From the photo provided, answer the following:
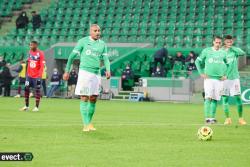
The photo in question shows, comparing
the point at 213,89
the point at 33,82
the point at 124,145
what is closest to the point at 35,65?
the point at 33,82

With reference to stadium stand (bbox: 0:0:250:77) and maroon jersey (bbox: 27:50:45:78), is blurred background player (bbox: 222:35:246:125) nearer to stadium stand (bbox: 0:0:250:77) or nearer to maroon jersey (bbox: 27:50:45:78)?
maroon jersey (bbox: 27:50:45:78)

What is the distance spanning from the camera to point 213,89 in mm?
18578

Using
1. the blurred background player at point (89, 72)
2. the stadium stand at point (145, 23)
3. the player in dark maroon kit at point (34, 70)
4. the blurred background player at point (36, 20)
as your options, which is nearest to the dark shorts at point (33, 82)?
the player in dark maroon kit at point (34, 70)

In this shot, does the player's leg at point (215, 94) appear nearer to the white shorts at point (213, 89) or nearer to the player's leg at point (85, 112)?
the white shorts at point (213, 89)

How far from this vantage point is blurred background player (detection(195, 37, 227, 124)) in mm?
18516

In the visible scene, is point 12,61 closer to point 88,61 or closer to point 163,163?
point 88,61

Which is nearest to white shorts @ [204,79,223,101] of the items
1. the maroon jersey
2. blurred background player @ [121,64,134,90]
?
the maroon jersey

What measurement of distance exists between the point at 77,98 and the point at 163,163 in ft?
97.2

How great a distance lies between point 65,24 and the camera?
46531 mm

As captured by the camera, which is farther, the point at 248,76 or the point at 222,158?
the point at 248,76

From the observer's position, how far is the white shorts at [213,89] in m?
18.5

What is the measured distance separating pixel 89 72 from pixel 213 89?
4662mm

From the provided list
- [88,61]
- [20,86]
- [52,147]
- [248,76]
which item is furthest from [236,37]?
[52,147]

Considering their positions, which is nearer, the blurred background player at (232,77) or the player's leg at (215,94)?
the player's leg at (215,94)
